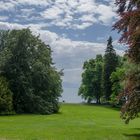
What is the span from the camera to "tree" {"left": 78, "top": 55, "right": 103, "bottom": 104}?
132 m

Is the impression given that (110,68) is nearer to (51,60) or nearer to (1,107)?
(51,60)

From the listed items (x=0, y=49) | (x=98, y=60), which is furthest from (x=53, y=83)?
(x=98, y=60)

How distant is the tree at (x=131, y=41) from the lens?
83.8 ft

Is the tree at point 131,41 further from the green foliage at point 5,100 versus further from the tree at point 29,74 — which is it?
the tree at point 29,74

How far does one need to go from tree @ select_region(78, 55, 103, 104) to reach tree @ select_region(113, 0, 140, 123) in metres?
99.9

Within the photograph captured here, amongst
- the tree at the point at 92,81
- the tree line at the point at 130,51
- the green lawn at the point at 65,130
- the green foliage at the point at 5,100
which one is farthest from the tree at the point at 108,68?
the tree line at the point at 130,51

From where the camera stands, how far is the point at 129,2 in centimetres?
2703

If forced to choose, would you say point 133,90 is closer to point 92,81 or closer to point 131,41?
point 131,41

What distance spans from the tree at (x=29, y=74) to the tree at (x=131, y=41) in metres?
45.0

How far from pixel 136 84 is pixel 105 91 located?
286 feet

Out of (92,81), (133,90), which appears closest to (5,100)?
(133,90)

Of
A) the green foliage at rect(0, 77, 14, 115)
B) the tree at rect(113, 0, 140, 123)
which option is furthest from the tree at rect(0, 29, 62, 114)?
the tree at rect(113, 0, 140, 123)

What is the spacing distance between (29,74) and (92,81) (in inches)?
2201

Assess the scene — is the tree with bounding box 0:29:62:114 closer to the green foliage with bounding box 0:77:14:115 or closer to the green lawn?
the green foliage with bounding box 0:77:14:115
